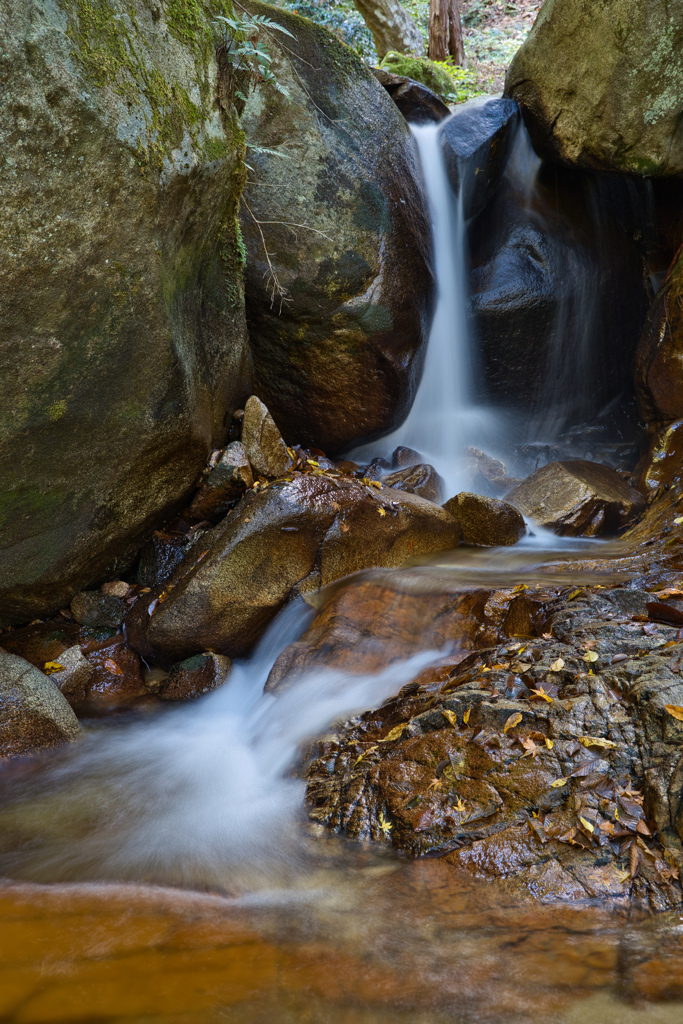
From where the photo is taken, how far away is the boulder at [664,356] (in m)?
6.90

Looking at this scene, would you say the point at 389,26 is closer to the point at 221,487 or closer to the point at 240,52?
the point at 240,52

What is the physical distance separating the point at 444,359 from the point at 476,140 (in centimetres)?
286

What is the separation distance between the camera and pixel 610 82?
698 cm

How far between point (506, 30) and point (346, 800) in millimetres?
24355

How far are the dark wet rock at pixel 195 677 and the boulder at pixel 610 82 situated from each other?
734 cm

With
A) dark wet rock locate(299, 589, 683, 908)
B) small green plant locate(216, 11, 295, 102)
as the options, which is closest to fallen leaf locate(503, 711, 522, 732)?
A: dark wet rock locate(299, 589, 683, 908)

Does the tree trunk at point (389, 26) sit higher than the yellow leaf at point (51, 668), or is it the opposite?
the tree trunk at point (389, 26)

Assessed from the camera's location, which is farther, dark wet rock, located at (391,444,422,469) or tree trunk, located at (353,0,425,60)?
tree trunk, located at (353,0,425,60)

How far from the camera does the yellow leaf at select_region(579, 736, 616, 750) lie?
2.43 meters

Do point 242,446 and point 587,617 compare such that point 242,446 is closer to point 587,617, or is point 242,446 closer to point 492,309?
point 587,617

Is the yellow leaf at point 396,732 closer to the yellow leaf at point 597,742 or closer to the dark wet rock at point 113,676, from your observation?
the yellow leaf at point 597,742

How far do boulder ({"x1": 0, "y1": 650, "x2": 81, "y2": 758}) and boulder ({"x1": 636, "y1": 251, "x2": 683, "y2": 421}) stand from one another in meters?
6.81

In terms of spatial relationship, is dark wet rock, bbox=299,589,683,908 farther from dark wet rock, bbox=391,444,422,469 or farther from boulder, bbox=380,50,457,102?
boulder, bbox=380,50,457,102

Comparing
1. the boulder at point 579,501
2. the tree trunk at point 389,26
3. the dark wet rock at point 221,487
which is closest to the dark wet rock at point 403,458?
the boulder at point 579,501
